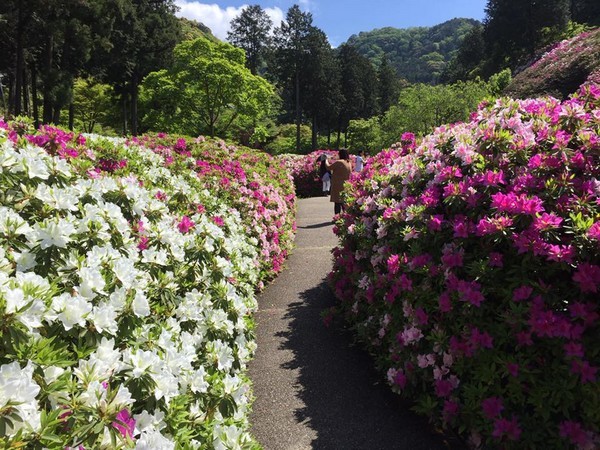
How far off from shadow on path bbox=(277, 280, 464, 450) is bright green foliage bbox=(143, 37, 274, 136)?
70.2 feet

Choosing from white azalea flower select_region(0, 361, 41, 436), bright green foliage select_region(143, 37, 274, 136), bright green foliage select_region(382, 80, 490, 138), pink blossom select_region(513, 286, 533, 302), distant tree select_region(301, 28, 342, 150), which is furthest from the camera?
distant tree select_region(301, 28, 342, 150)

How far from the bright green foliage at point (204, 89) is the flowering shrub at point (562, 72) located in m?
15.5

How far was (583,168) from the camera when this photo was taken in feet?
8.76

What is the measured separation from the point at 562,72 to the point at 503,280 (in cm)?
1200

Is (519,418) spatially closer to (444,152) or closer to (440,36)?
(444,152)

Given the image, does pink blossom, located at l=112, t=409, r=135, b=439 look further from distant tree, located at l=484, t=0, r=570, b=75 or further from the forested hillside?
the forested hillside

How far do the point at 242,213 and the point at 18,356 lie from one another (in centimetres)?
489

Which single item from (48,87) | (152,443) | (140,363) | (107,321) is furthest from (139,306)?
(48,87)

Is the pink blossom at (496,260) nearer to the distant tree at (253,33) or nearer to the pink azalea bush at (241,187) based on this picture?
the pink azalea bush at (241,187)

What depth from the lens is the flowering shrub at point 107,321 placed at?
52.4 inches

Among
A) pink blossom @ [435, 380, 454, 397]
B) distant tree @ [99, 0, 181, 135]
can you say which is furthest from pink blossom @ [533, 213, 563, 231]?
distant tree @ [99, 0, 181, 135]

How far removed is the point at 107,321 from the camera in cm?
166

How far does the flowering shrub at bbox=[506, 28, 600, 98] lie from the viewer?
11.4 metres

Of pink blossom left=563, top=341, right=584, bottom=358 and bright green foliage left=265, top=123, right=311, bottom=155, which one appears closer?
pink blossom left=563, top=341, right=584, bottom=358
